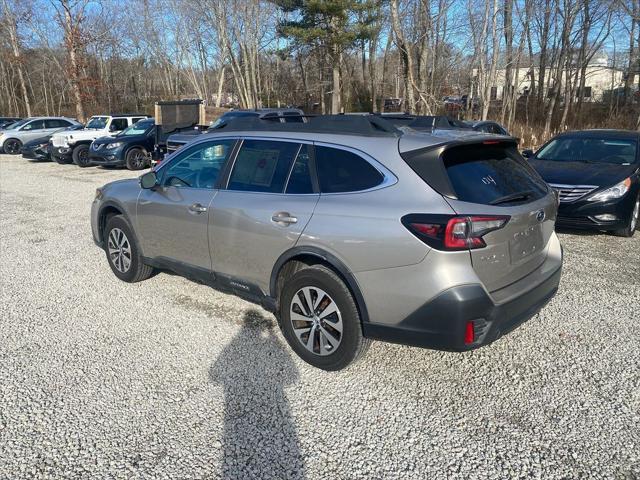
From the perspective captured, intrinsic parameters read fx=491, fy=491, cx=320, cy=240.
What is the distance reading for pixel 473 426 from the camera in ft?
9.54

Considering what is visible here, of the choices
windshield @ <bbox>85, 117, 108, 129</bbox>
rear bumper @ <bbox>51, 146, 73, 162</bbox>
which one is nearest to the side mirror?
rear bumper @ <bbox>51, 146, 73, 162</bbox>

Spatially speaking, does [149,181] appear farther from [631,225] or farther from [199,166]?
[631,225]

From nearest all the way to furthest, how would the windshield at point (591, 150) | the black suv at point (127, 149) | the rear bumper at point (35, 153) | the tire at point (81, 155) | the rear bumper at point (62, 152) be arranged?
1. the windshield at point (591, 150)
2. the black suv at point (127, 149)
3. the tire at point (81, 155)
4. the rear bumper at point (62, 152)
5. the rear bumper at point (35, 153)

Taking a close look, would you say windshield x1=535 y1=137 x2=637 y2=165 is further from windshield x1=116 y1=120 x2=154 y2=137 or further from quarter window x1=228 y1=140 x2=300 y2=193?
windshield x1=116 y1=120 x2=154 y2=137

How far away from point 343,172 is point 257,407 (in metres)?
1.65

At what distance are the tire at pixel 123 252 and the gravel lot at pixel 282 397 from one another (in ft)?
1.07

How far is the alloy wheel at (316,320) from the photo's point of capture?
3.36 metres

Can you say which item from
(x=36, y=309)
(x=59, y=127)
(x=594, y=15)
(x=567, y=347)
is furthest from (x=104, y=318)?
(x=594, y=15)

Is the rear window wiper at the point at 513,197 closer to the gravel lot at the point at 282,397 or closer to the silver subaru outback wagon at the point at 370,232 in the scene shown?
the silver subaru outback wagon at the point at 370,232

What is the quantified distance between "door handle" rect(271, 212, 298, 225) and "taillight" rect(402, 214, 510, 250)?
886mm

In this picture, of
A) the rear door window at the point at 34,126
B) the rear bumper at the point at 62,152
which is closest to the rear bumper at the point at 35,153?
the rear bumper at the point at 62,152

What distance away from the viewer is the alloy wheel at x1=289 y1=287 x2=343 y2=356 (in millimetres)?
3363

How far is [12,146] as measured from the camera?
2266 cm

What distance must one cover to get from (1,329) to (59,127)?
21.3 m
